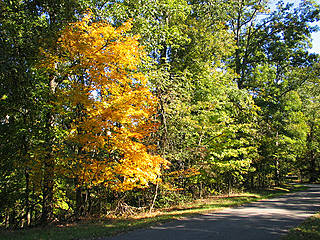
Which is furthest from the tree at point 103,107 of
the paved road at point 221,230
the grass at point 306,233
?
the grass at point 306,233

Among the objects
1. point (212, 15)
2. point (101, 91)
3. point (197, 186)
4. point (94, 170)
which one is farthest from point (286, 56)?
point (94, 170)

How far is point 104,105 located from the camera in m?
8.52

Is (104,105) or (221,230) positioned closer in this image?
(221,230)

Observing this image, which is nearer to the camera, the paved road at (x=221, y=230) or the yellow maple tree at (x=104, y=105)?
the paved road at (x=221, y=230)

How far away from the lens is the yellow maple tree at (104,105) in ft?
28.2

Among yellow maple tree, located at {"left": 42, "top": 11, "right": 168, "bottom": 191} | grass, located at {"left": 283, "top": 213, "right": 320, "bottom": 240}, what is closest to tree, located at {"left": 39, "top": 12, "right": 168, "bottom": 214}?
yellow maple tree, located at {"left": 42, "top": 11, "right": 168, "bottom": 191}

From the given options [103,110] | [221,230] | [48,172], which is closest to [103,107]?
[103,110]

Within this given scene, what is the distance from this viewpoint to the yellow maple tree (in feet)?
28.2

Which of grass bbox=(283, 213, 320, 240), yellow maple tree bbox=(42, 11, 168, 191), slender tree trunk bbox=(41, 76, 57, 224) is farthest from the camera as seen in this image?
slender tree trunk bbox=(41, 76, 57, 224)

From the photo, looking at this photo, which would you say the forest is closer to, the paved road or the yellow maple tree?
the yellow maple tree

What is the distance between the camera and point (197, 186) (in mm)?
17047

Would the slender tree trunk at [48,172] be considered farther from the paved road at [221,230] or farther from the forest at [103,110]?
the paved road at [221,230]

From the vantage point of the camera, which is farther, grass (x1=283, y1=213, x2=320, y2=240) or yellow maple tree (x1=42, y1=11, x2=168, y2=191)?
yellow maple tree (x1=42, y1=11, x2=168, y2=191)

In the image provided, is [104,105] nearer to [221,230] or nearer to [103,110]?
[103,110]
